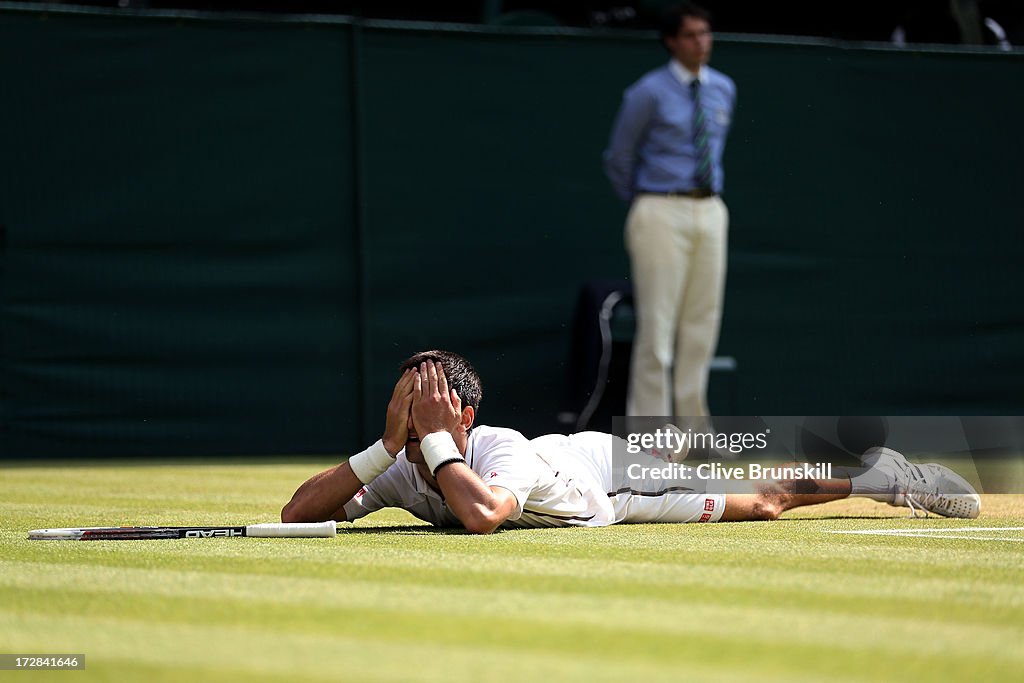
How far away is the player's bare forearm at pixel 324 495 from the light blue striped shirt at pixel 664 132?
4422 mm

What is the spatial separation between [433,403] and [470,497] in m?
0.34

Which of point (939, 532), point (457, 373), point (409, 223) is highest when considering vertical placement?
point (409, 223)

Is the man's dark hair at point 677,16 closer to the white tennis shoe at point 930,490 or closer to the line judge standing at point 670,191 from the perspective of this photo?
the line judge standing at point 670,191

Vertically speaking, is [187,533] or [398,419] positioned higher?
[398,419]

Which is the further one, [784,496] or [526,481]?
[784,496]

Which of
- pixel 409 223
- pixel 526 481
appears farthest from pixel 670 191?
pixel 526 481

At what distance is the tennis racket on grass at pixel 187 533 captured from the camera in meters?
5.11

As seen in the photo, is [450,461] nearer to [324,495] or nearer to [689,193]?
[324,495]

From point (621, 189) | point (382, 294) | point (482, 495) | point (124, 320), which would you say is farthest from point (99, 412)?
point (482, 495)

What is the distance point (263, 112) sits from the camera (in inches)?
403

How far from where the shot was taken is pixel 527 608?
3.66 metres

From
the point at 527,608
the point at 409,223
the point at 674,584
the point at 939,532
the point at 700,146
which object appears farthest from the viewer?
the point at 409,223

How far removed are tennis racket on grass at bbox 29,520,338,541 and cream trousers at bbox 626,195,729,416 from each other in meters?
4.23

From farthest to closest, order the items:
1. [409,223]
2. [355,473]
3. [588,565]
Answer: [409,223]
[355,473]
[588,565]
